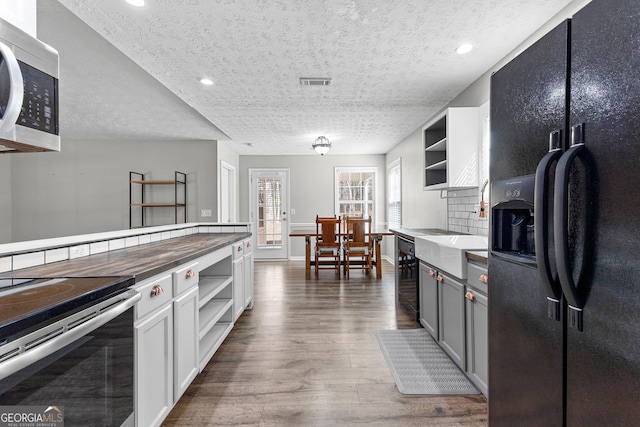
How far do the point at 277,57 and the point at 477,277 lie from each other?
2.12 meters

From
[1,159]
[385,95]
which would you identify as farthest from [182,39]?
[1,159]

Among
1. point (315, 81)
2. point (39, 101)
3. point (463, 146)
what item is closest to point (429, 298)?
point (463, 146)

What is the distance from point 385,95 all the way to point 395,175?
2.84m

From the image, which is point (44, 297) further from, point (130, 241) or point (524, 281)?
point (524, 281)

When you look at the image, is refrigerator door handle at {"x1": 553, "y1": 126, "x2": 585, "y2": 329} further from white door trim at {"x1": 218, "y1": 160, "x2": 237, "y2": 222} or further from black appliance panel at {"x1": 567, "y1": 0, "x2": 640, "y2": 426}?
white door trim at {"x1": 218, "y1": 160, "x2": 237, "y2": 222}

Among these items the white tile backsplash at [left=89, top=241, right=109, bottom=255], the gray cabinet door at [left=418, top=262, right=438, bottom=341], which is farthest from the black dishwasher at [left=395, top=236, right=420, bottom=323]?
the white tile backsplash at [left=89, top=241, right=109, bottom=255]

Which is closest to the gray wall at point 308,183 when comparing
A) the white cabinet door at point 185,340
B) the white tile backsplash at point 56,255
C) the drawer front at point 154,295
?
the white cabinet door at point 185,340

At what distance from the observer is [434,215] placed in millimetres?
3885

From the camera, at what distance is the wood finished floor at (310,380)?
5.45ft

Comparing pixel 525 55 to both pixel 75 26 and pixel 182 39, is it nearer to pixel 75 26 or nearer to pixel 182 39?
pixel 182 39

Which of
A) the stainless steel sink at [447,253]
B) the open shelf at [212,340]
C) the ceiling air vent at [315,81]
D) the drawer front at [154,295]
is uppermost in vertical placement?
the ceiling air vent at [315,81]

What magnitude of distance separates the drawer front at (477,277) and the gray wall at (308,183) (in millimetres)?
4852

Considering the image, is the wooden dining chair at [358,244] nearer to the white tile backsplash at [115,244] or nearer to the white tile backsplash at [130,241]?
the white tile backsplash at [130,241]

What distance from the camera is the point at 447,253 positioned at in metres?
2.01
